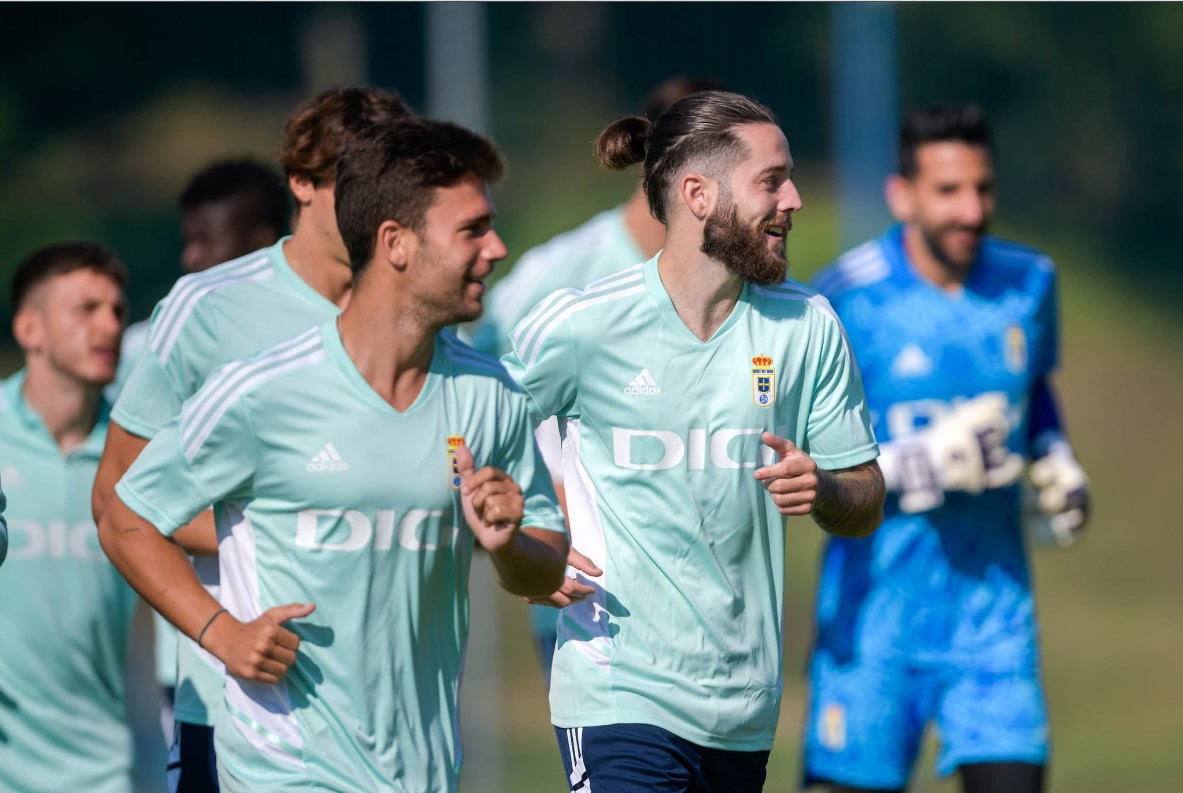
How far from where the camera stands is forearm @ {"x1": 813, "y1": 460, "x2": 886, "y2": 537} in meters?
4.14

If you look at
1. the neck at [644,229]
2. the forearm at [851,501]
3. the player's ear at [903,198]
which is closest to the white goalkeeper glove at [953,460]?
the player's ear at [903,198]

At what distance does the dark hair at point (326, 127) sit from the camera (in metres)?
4.71

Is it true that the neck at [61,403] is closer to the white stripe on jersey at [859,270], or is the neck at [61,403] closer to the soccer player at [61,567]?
the soccer player at [61,567]

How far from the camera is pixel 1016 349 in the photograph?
622 centimetres

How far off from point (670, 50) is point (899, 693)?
265 inches

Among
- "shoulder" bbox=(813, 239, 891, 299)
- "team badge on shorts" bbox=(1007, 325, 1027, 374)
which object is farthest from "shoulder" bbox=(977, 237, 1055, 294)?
"shoulder" bbox=(813, 239, 891, 299)

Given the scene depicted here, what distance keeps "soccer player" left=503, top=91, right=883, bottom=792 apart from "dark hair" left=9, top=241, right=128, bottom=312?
206 centimetres

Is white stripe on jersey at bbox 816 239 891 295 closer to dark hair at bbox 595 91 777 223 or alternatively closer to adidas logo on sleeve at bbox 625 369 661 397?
dark hair at bbox 595 91 777 223

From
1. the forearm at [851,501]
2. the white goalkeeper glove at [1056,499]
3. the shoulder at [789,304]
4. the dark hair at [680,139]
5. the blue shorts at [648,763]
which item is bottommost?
the blue shorts at [648,763]

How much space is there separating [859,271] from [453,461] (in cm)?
276

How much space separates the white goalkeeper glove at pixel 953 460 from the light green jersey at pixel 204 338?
2.14m

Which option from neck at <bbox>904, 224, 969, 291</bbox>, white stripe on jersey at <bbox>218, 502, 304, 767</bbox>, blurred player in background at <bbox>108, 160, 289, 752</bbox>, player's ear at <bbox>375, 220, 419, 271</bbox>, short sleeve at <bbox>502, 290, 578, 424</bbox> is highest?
blurred player in background at <bbox>108, 160, 289, 752</bbox>

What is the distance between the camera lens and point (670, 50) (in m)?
11.9

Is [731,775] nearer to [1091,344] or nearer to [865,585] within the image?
[865,585]
